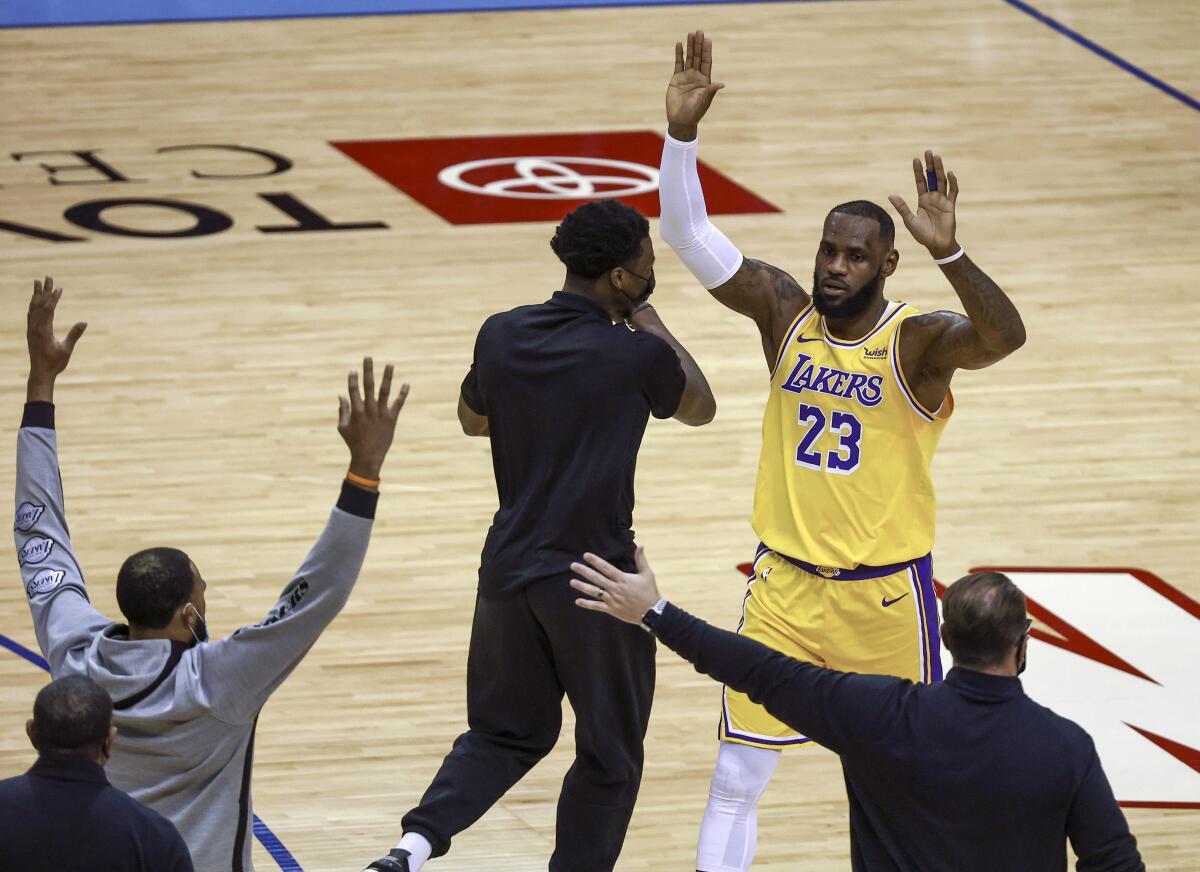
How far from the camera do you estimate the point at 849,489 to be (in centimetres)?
536

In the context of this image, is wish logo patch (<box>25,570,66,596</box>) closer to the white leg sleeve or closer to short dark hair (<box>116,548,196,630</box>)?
short dark hair (<box>116,548,196,630</box>)

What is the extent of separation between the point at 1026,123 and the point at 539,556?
10.3 metres

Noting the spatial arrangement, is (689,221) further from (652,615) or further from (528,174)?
(528,174)

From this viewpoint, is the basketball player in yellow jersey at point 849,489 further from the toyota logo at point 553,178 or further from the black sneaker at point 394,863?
the toyota logo at point 553,178

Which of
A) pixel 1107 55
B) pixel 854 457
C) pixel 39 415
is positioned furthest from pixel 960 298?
pixel 1107 55

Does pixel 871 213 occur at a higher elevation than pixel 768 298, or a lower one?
higher

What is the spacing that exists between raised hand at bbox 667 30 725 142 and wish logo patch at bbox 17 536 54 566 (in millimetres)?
2069

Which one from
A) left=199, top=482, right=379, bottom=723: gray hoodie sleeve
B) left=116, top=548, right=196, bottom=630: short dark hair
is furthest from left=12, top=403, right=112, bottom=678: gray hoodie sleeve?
left=199, top=482, right=379, bottom=723: gray hoodie sleeve

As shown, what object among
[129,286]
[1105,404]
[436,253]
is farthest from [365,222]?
[1105,404]

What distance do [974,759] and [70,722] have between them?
1.59 m

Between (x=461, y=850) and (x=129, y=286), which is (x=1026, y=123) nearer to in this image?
(x=129, y=286)

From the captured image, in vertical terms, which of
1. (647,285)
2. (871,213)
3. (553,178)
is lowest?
(553,178)

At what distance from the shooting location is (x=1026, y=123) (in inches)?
568

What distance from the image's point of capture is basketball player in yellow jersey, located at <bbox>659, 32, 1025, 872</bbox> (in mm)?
5305
